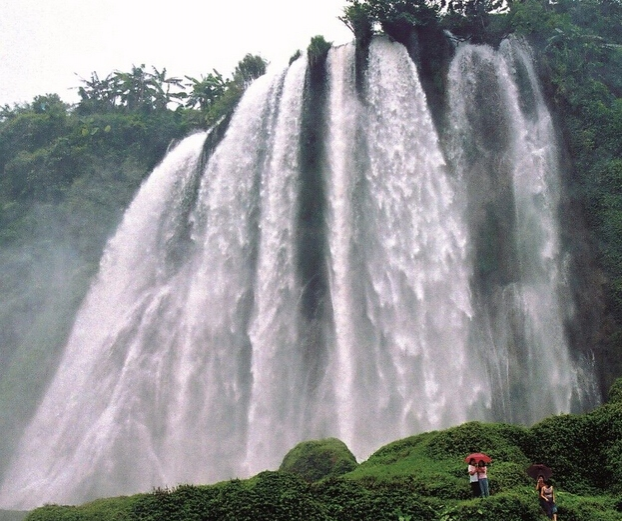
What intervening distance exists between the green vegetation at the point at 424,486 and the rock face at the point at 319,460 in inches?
1.1

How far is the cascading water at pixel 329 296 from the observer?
2314 cm

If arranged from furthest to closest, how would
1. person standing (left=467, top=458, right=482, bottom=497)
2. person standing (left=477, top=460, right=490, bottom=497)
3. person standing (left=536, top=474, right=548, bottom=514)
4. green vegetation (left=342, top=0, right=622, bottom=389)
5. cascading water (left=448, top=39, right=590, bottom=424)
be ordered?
1. green vegetation (left=342, top=0, right=622, bottom=389)
2. cascading water (left=448, top=39, right=590, bottom=424)
3. person standing (left=467, top=458, right=482, bottom=497)
4. person standing (left=477, top=460, right=490, bottom=497)
5. person standing (left=536, top=474, right=548, bottom=514)

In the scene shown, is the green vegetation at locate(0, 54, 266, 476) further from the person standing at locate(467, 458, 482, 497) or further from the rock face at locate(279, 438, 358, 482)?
the person standing at locate(467, 458, 482, 497)

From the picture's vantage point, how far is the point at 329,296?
25766mm

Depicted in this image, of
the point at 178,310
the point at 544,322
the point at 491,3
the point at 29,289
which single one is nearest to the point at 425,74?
the point at 491,3

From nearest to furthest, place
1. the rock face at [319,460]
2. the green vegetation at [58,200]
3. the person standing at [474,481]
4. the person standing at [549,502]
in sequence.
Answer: the person standing at [549,502]
the person standing at [474,481]
the rock face at [319,460]
the green vegetation at [58,200]

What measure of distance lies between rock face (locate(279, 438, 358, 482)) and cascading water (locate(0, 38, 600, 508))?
5.14 m

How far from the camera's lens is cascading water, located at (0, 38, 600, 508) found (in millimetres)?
23141

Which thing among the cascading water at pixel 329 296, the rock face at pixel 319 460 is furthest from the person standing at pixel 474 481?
the cascading water at pixel 329 296

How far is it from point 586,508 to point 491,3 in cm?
2477

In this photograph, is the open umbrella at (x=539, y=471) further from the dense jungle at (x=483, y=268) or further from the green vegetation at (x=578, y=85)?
the green vegetation at (x=578, y=85)

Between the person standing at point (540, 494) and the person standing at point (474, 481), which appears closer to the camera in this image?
the person standing at point (540, 494)

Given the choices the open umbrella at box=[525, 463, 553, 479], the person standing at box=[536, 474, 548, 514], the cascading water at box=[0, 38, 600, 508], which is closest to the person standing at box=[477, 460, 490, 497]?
the person standing at box=[536, 474, 548, 514]

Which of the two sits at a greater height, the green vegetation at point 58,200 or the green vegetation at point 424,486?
the green vegetation at point 58,200
